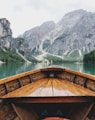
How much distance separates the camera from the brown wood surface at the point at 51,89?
982 centimetres

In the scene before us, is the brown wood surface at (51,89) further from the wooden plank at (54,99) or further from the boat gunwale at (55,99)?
the wooden plank at (54,99)

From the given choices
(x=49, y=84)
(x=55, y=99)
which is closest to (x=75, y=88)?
(x=49, y=84)

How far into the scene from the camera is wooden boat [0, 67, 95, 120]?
9195 mm

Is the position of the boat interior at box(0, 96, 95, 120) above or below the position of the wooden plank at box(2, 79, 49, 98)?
below

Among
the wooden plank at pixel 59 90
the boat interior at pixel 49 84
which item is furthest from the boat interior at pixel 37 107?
the wooden plank at pixel 59 90

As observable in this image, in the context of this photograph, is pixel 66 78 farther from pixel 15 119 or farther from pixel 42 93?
pixel 15 119

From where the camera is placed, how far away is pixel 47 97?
920 cm

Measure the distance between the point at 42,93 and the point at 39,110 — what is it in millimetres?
838

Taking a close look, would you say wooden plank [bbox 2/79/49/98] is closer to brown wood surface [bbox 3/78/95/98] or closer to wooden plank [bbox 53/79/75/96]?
brown wood surface [bbox 3/78/95/98]

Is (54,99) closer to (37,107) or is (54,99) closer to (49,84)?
(37,107)

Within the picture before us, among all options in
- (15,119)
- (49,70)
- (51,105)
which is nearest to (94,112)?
(51,105)

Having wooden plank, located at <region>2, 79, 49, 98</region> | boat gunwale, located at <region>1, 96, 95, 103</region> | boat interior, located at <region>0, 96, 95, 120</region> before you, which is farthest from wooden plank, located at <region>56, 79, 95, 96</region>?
wooden plank, located at <region>2, 79, 49, 98</region>

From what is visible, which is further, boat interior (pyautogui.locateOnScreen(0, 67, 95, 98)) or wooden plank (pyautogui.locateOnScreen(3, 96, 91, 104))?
boat interior (pyautogui.locateOnScreen(0, 67, 95, 98))

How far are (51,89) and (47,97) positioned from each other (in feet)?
4.91
